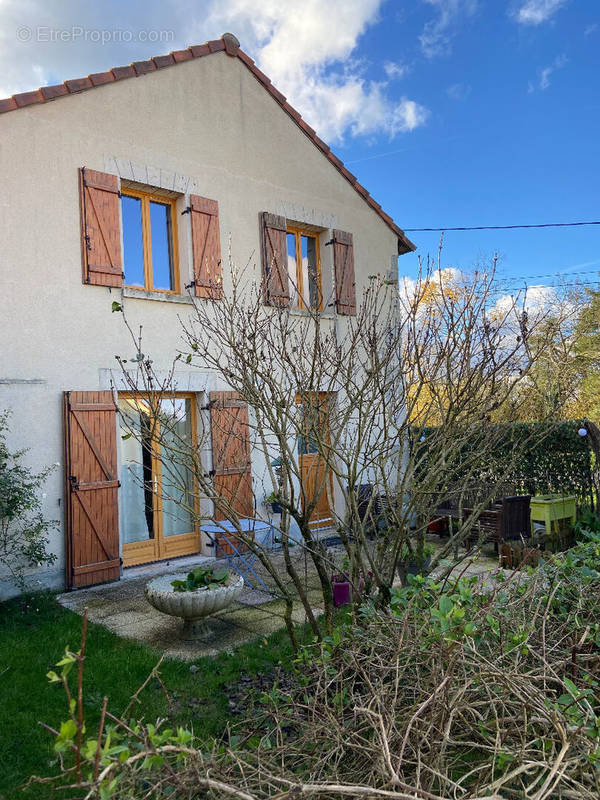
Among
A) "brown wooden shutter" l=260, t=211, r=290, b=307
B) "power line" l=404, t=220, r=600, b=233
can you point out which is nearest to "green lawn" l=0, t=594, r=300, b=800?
"brown wooden shutter" l=260, t=211, r=290, b=307

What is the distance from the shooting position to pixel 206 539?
7.91 metres

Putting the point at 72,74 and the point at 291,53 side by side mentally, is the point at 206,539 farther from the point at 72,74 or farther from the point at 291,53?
the point at 291,53

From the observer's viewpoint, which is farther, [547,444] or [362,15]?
[362,15]

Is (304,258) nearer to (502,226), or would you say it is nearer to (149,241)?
(149,241)

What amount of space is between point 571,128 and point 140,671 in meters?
17.1

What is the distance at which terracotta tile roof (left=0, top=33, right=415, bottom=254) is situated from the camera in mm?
6639

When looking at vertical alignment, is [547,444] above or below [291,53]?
below

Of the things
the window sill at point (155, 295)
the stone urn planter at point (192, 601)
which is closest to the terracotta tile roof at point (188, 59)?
the window sill at point (155, 295)

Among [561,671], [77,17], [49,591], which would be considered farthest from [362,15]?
[561,671]

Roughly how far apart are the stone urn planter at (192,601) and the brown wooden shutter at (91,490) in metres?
1.97

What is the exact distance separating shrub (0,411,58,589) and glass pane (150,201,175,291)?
2.73 meters

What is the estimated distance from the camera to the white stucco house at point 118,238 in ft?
21.4

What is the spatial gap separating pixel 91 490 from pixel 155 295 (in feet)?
8.18

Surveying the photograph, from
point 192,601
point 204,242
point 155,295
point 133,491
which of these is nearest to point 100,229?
point 155,295
